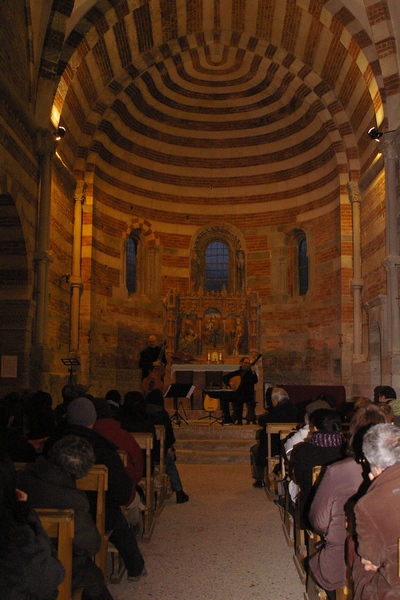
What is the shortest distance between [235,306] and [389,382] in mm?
6346

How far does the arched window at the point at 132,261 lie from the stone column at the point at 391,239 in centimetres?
885

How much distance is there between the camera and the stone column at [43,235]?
42.8 ft

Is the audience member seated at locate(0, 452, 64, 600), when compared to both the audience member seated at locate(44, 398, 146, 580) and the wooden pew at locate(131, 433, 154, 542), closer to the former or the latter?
the audience member seated at locate(44, 398, 146, 580)

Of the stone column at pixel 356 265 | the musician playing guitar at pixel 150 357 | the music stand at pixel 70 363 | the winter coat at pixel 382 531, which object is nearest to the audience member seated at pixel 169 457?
the winter coat at pixel 382 531

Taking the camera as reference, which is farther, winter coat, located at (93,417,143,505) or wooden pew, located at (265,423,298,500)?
wooden pew, located at (265,423,298,500)

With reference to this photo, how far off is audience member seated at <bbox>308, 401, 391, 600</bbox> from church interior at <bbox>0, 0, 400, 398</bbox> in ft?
28.4

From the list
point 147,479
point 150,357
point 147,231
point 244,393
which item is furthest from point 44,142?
point 147,479

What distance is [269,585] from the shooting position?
4.93 meters

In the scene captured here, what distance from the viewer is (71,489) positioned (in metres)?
3.62

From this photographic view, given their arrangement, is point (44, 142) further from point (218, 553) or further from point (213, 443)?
point (218, 553)

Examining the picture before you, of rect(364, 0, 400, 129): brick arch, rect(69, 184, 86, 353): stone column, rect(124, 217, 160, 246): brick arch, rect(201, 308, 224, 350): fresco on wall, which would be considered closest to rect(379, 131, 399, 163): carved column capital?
rect(364, 0, 400, 129): brick arch

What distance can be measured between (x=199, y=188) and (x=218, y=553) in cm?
1593

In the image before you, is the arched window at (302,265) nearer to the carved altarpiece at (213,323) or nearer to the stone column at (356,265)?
the carved altarpiece at (213,323)

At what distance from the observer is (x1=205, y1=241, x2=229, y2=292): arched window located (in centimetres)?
2020
